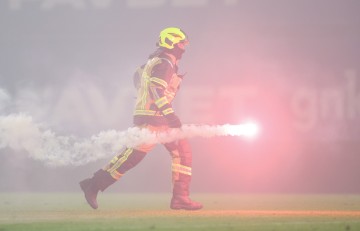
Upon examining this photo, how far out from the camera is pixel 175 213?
13.0m

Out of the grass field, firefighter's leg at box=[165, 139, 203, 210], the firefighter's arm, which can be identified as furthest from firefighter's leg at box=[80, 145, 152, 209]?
the firefighter's arm

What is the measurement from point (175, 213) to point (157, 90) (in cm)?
177

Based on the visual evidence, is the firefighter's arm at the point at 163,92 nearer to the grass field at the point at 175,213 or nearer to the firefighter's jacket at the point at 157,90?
the firefighter's jacket at the point at 157,90

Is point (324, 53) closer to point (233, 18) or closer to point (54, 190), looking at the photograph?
point (233, 18)

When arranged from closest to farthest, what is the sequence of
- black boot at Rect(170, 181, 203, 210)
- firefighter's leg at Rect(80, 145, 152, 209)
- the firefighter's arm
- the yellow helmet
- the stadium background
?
1. the firefighter's arm
2. firefighter's leg at Rect(80, 145, 152, 209)
3. black boot at Rect(170, 181, 203, 210)
4. the yellow helmet
5. the stadium background

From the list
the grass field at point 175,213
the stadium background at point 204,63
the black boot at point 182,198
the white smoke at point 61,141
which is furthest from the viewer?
the stadium background at point 204,63

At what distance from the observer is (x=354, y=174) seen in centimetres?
1593

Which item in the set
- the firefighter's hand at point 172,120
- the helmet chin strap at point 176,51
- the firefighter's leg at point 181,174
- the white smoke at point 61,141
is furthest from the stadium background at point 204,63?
the firefighter's hand at point 172,120

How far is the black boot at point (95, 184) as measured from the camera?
527 inches

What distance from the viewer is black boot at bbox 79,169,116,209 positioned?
527 inches

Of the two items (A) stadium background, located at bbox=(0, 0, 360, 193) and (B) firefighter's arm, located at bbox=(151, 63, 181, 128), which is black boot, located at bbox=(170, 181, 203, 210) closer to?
(B) firefighter's arm, located at bbox=(151, 63, 181, 128)

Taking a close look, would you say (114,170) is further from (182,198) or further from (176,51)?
(176,51)

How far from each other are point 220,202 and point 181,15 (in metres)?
3.12

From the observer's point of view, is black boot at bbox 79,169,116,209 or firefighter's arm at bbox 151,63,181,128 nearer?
firefighter's arm at bbox 151,63,181,128
